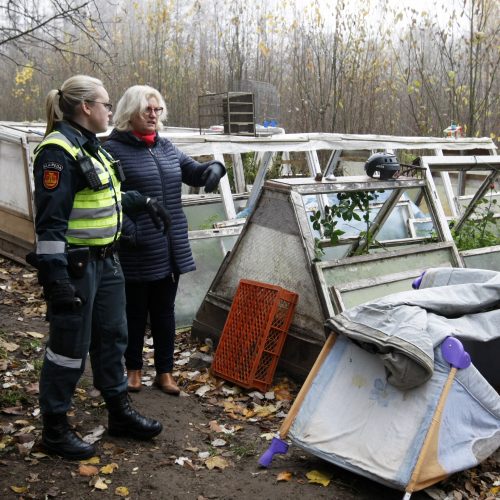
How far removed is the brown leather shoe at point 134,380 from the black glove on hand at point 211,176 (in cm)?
136

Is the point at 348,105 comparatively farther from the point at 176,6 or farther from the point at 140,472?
the point at 140,472

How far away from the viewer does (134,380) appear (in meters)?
4.88

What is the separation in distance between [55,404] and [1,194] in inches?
194

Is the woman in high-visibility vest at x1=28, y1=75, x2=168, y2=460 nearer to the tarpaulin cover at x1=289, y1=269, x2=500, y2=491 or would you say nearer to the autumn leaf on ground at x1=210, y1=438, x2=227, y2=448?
the autumn leaf on ground at x1=210, y1=438, x2=227, y2=448

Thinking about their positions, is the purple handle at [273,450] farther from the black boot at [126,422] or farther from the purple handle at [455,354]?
the purple handle at [455,354]

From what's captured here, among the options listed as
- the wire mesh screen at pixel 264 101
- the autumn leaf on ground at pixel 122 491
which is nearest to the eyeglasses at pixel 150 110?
the autumn leaf on ground at pixel 122 491

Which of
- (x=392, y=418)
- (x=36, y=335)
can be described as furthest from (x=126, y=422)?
(x=36, y=335)

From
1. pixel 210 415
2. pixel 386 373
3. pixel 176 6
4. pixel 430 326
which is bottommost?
pixel 210 415

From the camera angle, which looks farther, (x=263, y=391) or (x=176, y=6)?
(x=176, y=6)

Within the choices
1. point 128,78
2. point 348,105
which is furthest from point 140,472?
point 128,78

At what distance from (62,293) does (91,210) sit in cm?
47

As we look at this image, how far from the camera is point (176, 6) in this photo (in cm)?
1499

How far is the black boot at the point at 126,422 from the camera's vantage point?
409cm

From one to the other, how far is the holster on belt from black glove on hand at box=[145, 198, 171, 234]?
0.63 metres
